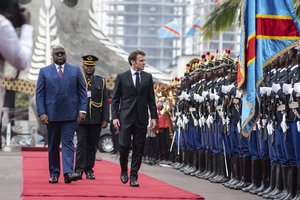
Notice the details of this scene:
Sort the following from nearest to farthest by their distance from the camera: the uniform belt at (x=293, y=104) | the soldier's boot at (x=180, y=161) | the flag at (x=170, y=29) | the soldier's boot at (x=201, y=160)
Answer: the uniform belt at (x=293, y=104) → the soldier's boot at (x=201, y=160) → the soldier's boot at (x=180, y=161) → the flag at (x=170, y=29)

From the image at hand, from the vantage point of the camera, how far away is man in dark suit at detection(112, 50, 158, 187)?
37.1 feet

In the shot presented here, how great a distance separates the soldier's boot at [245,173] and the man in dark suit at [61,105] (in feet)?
8.34

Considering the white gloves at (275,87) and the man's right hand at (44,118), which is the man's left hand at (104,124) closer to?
the man's right hand at (44,118)

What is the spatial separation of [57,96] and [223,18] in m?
7.49

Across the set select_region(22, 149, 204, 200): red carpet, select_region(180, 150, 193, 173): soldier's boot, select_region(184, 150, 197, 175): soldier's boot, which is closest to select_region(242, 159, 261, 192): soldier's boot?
select_region(22, 149, 204, 200): red carpet

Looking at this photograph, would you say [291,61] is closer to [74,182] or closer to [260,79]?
[260,79]

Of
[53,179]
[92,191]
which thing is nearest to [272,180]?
[92,191]

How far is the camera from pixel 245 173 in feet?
40.4

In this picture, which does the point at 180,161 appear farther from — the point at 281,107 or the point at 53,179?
→ the point at 281,107

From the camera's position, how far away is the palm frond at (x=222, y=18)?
17.6 meters

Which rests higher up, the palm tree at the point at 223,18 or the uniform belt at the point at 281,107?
the palm tree at the point at 223,18

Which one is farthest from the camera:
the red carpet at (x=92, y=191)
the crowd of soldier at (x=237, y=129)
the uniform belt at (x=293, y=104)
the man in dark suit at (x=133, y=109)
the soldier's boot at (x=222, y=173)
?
the soldier's boot at (x=222, y=173)

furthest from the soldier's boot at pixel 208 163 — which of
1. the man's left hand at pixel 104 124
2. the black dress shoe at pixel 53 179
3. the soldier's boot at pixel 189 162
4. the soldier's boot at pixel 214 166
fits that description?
the black dress shoe at pixel 53 179

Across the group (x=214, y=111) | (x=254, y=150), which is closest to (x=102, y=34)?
(x=214, y=111)
